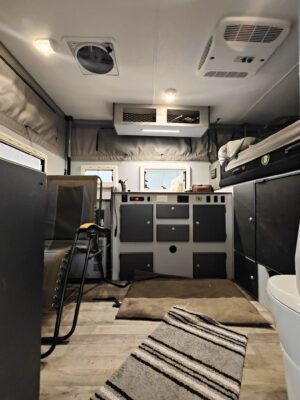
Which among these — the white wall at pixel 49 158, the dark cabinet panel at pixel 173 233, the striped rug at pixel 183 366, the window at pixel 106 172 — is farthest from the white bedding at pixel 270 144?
the white wall at pixel 49 158

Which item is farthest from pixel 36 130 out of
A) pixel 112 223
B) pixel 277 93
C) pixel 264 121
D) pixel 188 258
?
pixel 264 121

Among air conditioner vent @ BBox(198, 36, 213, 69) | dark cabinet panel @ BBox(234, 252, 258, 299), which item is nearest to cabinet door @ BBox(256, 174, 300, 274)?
dark cabinet panel @ BBox(234, 252, 258, 299)

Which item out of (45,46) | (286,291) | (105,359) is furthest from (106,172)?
(286,291)

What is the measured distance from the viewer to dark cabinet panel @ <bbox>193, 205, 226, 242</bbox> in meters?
2.47

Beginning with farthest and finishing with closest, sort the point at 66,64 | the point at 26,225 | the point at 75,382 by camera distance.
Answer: the point at 66,64
the point at 75,382
the point at 26,225

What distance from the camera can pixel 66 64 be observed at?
6.55 feet

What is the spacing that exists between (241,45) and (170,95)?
985mm

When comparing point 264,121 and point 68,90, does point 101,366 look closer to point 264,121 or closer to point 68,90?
point 68,90

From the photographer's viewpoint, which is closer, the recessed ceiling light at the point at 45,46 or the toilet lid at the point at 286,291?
the toilet lid at the point at 286,291

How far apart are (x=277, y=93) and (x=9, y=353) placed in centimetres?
316

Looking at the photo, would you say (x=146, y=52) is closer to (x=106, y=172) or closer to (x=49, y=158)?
(x=49, y=158)

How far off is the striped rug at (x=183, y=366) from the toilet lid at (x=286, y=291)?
0.56 meters

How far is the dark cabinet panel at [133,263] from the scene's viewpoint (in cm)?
242

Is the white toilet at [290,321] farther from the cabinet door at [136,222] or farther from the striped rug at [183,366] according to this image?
the cabinet door at [136,222]
